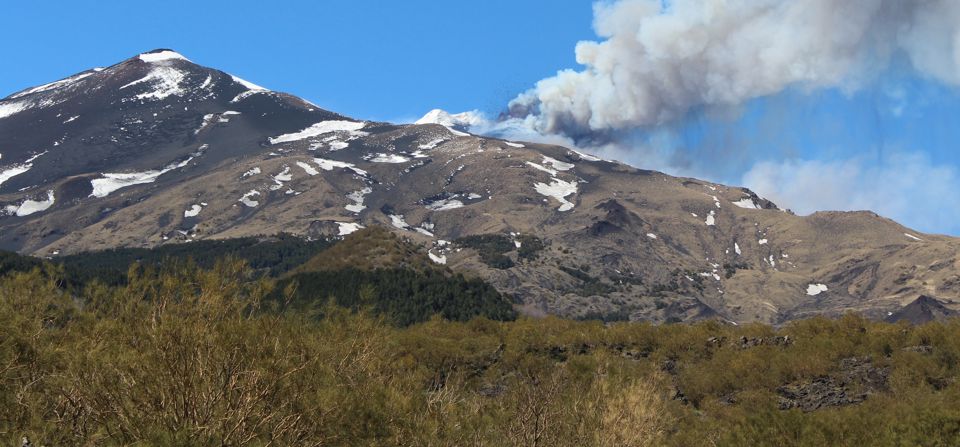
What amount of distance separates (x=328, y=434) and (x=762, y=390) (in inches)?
2133

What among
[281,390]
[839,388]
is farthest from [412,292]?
[281,390]

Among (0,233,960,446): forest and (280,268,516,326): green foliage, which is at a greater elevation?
(280,268,516,326): green foliage

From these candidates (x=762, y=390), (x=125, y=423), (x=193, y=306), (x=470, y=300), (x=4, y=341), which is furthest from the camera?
(x=470, y=300)

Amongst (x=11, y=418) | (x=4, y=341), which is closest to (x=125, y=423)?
(x=11, y=418)

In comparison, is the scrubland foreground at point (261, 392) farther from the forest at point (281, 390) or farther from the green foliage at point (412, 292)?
the green foliage at point (412, 292)

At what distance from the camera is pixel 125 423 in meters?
21.0

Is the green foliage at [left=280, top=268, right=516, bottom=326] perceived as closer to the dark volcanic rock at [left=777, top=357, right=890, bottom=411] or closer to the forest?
the dark volcanic rock at [left=777, top=357, right=890, bottom=411]

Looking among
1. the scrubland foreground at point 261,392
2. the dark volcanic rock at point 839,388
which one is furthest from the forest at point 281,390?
the dark volcanic rock at point 839,388

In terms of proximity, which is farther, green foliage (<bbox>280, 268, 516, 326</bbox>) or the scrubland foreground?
green foliage (<bbox>280, 268, 516, 326</bbox>)

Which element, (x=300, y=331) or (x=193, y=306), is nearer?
(x=193, y=306)

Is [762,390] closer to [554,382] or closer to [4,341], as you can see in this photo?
[554,382]

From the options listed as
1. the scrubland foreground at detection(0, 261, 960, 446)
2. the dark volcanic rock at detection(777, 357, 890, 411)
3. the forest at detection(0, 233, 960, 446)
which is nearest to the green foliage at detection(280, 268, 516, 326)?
the dark volcanic rock at detection(777, 357, 890, 411)

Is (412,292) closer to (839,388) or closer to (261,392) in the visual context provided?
(839,388)

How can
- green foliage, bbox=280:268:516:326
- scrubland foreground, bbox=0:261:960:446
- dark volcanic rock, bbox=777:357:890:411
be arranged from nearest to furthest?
scrubland foreground, bbox=0:261:960:446
dark volcanic rock, bbox=777:357:890:411
green foliage, bbox=280:268:516:326
